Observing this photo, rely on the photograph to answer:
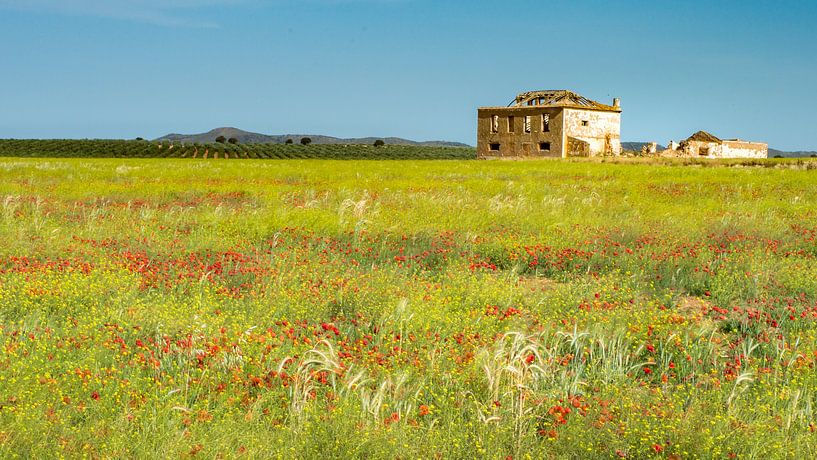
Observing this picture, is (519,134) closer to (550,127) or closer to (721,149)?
(550,127)

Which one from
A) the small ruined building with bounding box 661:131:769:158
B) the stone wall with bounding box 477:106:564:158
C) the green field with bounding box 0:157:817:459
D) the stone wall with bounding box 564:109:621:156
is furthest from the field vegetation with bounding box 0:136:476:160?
the green field with bounding box 0:157:817:459

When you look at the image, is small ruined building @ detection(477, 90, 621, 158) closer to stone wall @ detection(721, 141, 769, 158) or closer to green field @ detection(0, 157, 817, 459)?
stone wall @ detection(721, 141, 769, 158)

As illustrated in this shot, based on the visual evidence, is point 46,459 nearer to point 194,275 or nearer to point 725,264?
point 194,275

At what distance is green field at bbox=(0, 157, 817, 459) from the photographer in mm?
3994

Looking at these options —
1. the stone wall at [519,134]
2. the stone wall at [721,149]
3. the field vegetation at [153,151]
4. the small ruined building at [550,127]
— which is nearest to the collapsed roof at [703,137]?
the stone wall at [721,149]

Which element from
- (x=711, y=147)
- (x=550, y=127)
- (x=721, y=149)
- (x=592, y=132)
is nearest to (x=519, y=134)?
(x=550, y=127)

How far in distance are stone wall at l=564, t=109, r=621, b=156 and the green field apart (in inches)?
1691

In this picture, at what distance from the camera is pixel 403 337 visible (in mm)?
6039

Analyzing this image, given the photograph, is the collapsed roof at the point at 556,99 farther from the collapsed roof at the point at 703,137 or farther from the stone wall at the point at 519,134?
the collapsed roof at the point at 703,137

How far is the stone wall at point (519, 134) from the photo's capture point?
181ft

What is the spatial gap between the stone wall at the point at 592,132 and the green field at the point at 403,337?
43.0 m

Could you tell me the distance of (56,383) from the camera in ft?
14.4

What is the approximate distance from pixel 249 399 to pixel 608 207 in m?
12.9

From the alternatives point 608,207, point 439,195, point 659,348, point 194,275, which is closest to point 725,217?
point 608,207
